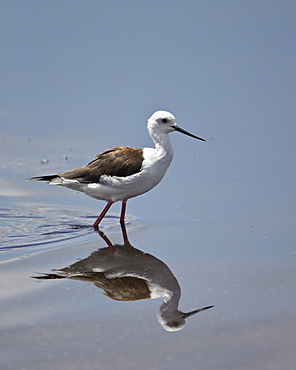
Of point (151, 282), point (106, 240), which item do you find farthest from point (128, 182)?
point (151, 282)

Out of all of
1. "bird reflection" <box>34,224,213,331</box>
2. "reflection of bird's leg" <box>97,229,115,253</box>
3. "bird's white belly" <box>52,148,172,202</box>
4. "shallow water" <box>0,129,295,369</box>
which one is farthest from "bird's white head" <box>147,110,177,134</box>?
"bird reflection" <box>34,224,213,331</box>

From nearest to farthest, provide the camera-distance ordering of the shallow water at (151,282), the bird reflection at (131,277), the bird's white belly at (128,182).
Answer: the shallow water at (151,282)
the bird reflection at (131,277)
the bird's white belly at (128,182)

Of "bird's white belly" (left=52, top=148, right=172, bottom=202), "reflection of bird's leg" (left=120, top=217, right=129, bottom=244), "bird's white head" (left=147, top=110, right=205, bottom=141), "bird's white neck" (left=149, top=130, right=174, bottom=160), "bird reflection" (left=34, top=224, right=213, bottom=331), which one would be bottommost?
"reflection of bird's leg" (left=120, top=217, right=129, bottom=244)

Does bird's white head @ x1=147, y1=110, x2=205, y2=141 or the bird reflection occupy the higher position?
bird's white head @ x1=147, y1=110, x2=205, y2=141

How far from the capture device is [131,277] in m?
6.74

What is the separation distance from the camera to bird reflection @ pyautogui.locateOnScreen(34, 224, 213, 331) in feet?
19.4

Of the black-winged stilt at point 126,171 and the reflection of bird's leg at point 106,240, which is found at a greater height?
the black-winged stilt at point 126,171

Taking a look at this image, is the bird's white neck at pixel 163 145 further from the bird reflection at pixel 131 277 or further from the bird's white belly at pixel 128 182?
the bird reflection at pixel 131 277

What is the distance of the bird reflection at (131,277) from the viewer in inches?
233

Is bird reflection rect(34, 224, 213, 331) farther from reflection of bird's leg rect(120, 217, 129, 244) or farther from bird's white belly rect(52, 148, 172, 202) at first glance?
bird's white belly rect(52, 148, 172, 202)

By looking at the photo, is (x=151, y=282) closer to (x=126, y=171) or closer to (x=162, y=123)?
(x=126, y=171)

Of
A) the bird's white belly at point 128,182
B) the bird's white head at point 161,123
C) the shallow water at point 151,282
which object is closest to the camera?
the shallow water at point 151,282

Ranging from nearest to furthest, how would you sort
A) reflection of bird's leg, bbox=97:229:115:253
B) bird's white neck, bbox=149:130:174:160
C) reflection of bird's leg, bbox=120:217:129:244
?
reflection of bird's leg, bbox=97:229:115:253, reflection of bird's leg, bbox=120:217:129:244, bird's white neck, bbox=149:130:174:160

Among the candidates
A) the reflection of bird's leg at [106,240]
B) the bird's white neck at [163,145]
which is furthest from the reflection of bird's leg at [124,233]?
the bird's white neck at [163,145]
